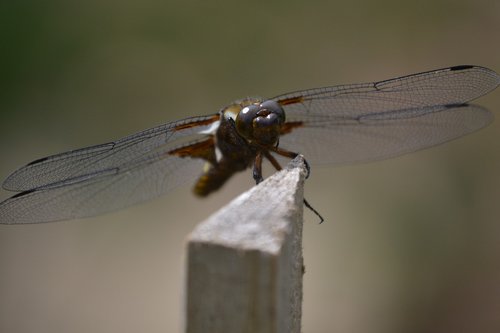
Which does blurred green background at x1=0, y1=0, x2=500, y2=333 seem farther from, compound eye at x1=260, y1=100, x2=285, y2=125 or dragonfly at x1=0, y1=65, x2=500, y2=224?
compound eye at x1=260, y1=100, x2=285, y2=125

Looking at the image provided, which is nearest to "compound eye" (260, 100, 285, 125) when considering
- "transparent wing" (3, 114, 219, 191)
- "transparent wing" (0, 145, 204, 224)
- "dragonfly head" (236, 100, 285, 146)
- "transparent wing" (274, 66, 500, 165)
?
"dragonfly head" (236, 100, 285, 146)

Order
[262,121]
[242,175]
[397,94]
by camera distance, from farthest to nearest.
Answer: [242,175] → [397,94] → [262,121]

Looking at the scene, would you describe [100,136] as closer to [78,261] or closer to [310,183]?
[78,261]

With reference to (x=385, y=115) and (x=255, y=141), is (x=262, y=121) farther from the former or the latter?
(x=385, y=115)

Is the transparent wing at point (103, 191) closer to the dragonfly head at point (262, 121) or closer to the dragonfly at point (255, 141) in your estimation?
the dragonfly at point (255, 141)

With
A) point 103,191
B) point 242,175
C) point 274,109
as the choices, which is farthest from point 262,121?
point 242,175
